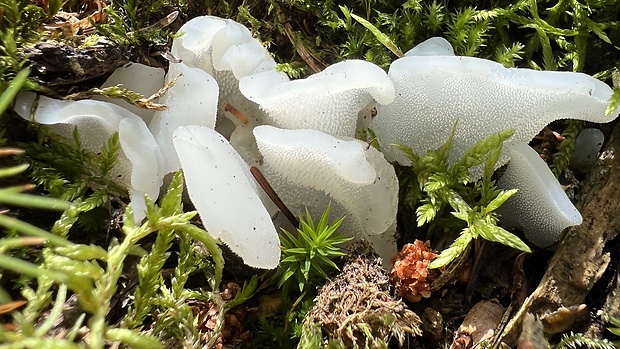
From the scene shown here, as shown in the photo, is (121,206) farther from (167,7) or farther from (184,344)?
(167,7)

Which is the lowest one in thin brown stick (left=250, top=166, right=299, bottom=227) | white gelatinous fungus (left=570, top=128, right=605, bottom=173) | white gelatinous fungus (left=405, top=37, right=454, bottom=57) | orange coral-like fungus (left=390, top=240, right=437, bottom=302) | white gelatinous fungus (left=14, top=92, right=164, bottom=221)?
orange coral-like fungus (left=390, top=240, right=437, bottom=302)

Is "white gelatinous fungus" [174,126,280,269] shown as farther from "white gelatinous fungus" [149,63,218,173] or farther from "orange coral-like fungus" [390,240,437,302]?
"orange coral-like fungus" [390,240,437,302]

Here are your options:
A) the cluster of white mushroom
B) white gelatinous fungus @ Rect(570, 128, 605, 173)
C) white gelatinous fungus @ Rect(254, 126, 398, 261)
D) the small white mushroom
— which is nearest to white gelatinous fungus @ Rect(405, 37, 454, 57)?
the cluster of white mushroom

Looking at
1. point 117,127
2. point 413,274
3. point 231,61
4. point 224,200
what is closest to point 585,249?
point 413,274

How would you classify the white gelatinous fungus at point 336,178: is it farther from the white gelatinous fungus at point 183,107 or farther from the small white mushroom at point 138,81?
the small white mushroom at point 138,81

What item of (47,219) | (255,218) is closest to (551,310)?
(255,218)
